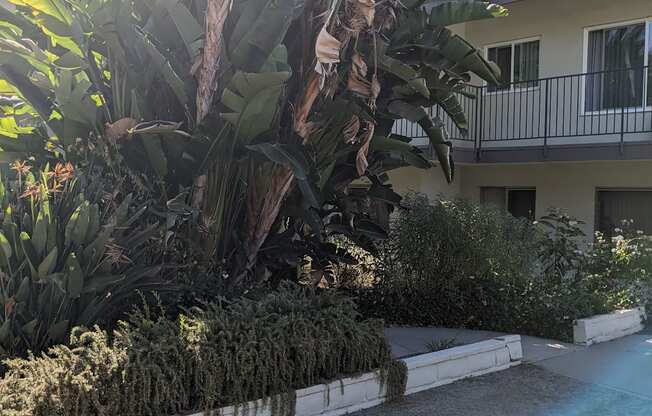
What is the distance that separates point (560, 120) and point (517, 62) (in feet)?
5.98

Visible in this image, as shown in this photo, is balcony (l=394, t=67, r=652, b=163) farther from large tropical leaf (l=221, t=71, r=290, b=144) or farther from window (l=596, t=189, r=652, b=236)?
large tropical leaf (l=221, t=71, r=290, b=144)

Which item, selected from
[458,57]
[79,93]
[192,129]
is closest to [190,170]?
[192,129]

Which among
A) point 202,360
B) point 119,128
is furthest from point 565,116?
point 202,360

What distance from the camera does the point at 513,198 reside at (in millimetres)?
13969

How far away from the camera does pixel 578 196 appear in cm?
1253

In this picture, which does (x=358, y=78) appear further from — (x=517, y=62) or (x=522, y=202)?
(x=522, y=202)

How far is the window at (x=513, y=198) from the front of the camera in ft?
44.8

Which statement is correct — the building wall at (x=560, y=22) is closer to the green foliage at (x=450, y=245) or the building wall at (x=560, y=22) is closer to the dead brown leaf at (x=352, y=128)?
the green foliage at (x=450, y=245)

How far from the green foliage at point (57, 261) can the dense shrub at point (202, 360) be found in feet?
0.80

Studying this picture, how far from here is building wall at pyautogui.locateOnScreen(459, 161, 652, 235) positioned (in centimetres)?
1184

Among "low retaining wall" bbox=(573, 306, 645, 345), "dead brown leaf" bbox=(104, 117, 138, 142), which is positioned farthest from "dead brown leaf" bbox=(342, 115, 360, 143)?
"low retaining wall" bbox=(573, 306, 645, 345)

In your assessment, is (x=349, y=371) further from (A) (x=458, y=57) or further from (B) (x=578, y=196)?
(B) (x=578, y=196)

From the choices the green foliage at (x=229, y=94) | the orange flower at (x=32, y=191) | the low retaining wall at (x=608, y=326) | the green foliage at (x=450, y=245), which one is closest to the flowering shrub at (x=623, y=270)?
the low retaining wall at (x=608, y=326)

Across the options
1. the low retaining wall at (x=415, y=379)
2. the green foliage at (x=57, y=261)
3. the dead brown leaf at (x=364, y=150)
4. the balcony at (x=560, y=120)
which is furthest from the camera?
the balcony at (x=560, y=120)
